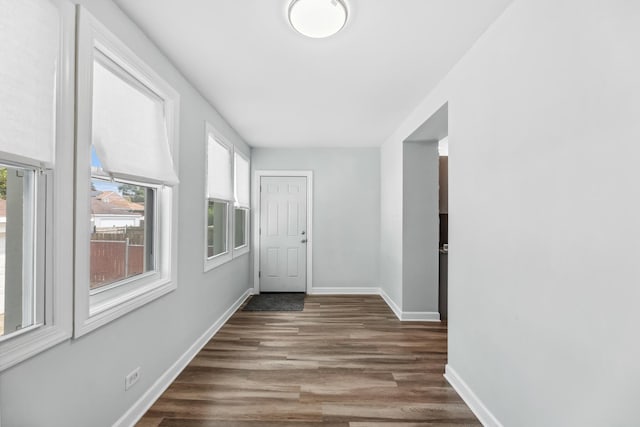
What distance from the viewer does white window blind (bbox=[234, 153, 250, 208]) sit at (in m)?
4.51

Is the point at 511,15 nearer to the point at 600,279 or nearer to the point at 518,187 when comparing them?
the point at 518,187

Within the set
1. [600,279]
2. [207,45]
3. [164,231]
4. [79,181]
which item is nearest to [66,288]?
[79,181]

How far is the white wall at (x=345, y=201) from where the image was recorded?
17.0ft

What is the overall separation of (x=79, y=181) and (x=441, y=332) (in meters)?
3.50

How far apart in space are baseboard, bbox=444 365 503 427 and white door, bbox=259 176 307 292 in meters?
3.06

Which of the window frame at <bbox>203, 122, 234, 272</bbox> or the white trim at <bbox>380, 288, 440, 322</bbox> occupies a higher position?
the window frame at <bbox>203, 122, 234, 272</bbox>

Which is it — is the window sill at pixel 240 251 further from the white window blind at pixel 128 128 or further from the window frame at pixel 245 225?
the white window blind at pixel 128 128

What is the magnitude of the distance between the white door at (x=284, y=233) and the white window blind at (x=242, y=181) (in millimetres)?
336

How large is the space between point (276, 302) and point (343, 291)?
1.16 meters

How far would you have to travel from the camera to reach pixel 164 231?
7.80 feet

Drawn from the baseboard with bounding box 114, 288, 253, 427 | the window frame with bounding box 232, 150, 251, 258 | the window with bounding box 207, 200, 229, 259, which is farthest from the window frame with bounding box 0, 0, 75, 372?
the window frame with bounding box 232, 150, 251, 258

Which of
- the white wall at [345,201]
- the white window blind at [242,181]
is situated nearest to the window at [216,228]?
the white window blind at [242,181]

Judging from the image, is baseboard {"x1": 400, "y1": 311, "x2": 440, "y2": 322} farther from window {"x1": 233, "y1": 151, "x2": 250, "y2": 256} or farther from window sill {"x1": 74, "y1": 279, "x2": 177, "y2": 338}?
window sill {"x1": 74, "y1": 279, "x2": 177, "y2": 338}

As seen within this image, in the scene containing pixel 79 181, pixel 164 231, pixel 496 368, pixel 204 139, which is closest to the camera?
pixel 79 181
